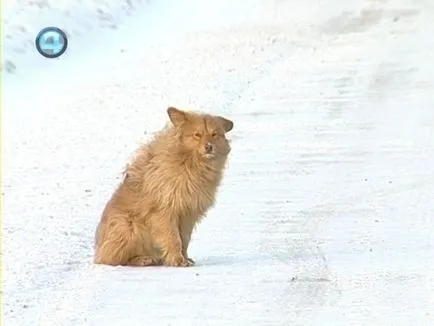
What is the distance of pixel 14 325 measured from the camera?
277 inches

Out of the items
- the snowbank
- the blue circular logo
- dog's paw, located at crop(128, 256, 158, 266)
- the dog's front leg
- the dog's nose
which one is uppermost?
the snowbank

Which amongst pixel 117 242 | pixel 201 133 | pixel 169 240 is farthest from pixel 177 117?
pixel 117 242

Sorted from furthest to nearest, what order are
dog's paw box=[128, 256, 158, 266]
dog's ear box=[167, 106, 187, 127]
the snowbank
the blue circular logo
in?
1. the snowbank
2. dog's paw box=[128, 256, 158, 266]
3. dog's ear box=[167, 106, 187, 127]
4. the blue circular logo

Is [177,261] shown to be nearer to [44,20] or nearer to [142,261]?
[142,261]

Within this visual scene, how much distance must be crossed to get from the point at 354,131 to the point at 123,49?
7.07m

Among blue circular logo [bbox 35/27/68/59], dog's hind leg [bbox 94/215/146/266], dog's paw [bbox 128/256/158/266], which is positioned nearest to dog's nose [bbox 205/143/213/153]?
dog's hind leg [bbox 94/215/146/266]

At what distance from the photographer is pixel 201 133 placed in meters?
8.57

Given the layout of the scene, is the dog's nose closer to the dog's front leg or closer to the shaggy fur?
the shaggy fur

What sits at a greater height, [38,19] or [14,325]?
[38,19]

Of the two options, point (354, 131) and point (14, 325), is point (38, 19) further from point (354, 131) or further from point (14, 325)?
point (14, 325)

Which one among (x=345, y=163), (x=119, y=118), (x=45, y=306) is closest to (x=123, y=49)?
(x=119, y=118)

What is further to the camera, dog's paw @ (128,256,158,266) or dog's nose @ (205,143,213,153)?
dog's paw @ (128,256,158,266)

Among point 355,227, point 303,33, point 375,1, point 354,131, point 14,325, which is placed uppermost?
point 375,1

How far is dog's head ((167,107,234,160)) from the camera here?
337 inches
